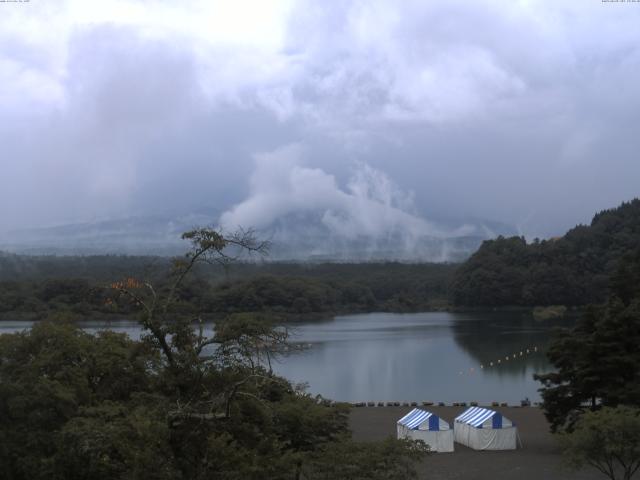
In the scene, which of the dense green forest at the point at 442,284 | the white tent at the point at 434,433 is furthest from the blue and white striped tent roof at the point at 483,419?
the dense green forest at the point at 442,284

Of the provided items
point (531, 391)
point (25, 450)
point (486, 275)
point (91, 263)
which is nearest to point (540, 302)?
point (486, 275)

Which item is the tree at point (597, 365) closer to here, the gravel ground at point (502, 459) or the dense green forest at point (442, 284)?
the gravel ground at point (502, 459)

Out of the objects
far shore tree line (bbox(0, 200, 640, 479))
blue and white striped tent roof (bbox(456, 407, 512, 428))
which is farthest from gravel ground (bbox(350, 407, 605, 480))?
far shore tree line (bbox(0, 200, 640, 479))

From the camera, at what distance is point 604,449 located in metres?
12.7

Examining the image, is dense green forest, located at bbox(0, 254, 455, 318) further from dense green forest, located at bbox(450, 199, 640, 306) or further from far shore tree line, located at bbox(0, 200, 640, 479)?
far shore tree line, located at bbox(0, 200, 640, 479)

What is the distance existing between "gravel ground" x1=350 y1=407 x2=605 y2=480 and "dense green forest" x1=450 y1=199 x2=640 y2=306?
61.0 m

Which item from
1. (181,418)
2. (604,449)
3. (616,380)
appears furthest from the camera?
(616,380)

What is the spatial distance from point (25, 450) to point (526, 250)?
86.2 m

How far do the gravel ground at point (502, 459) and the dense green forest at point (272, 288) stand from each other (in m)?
24.5

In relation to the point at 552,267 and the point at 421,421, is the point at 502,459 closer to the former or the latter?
the point at 421,421

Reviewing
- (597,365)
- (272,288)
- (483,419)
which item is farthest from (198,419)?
(272,288)

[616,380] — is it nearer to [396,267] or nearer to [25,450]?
[25,450]

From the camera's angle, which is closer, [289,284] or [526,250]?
[289,284]

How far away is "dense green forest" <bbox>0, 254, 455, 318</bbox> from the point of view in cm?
6675
